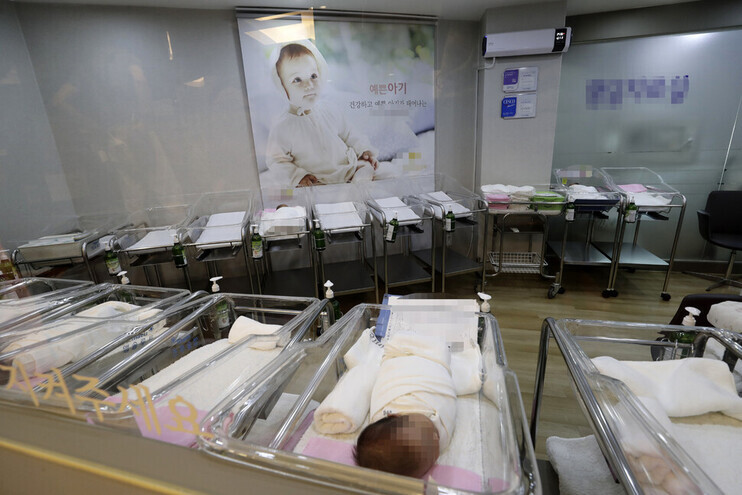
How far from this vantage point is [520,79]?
3062mm

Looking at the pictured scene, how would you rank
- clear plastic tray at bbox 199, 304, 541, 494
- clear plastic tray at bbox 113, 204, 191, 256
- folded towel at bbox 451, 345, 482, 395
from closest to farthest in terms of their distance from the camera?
clear plastic tray at bbox 199, 304, 541, 494 → folded towel at bbox 451, 345, 482, 395 → clear plastic tray at bbox 113, 204, 191, 256

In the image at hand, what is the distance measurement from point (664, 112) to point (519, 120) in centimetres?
150

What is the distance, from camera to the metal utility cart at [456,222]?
2.93 m

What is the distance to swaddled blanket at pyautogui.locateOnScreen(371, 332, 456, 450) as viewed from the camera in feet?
2.22

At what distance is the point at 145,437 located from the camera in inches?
17.4

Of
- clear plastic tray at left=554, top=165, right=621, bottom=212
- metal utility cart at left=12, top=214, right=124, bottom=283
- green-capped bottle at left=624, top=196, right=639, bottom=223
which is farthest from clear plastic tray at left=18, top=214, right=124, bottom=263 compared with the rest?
green-capped bottle at left=624, top=196, right=639, bottom=223

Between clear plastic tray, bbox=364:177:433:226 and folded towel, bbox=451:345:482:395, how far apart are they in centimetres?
185

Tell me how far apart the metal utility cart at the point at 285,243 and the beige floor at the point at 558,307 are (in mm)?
469

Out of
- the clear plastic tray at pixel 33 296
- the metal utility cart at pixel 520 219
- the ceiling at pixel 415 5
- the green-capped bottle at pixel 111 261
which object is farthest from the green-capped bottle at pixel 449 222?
the green-capped bottle at pixel 111 261

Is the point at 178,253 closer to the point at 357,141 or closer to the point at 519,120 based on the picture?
the point at 357,141

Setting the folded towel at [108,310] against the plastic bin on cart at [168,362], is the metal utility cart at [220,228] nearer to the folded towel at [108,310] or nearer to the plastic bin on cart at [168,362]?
the folded towel at [108,310]

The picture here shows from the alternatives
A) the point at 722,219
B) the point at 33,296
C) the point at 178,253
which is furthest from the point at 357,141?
the point at 722,219

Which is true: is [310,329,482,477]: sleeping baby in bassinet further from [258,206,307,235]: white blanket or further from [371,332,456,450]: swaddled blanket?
[258,206,307,235]: white blanket

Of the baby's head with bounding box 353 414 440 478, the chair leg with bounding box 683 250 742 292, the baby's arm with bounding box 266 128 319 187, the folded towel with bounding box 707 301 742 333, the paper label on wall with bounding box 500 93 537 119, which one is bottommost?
the chair leg with bounding box 683 250 742 292
